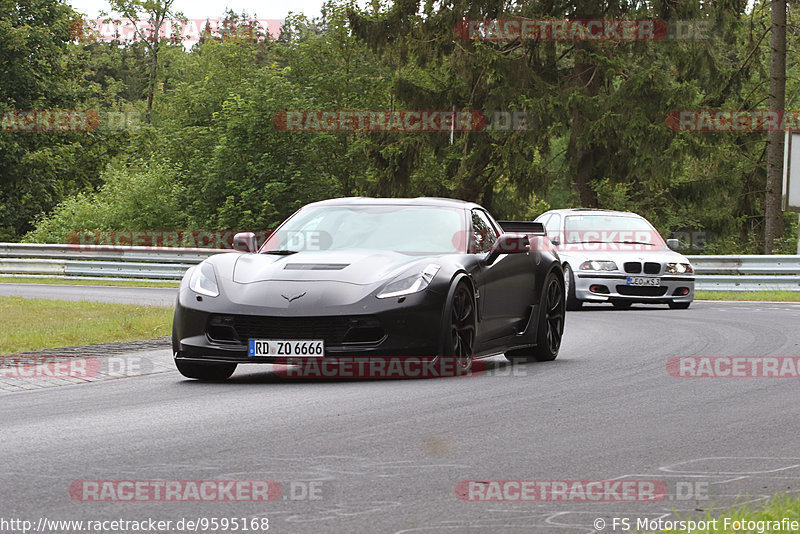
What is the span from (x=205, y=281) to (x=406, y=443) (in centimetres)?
331

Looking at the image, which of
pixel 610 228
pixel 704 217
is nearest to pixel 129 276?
pixel 610 228

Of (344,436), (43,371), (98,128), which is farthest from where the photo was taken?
(98,128)

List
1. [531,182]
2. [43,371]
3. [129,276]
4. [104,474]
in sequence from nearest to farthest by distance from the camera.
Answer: [104,474] → [43,371] → [129,276] → [531,182]

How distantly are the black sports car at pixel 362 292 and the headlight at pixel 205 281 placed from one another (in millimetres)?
12

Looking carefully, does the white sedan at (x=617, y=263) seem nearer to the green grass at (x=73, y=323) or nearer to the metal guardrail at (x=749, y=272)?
the metal guardrail at (x=749, y=272)

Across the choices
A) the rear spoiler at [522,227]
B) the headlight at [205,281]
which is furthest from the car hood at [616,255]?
the headlight at [205,281]

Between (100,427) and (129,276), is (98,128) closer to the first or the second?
(129,276)

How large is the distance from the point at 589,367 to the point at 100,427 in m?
4.88

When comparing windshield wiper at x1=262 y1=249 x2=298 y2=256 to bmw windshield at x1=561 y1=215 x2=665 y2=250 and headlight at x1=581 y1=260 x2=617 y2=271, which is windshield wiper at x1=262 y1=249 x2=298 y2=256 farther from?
bmw windshield at x1=561 y1=215 x2=665 y2=250

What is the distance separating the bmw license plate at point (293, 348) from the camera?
8891mm

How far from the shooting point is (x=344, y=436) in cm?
675

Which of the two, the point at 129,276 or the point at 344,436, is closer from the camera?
the point at 344,436

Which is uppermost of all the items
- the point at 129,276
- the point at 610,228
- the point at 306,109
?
the point at 306,109

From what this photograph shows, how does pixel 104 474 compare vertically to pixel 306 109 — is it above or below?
below
